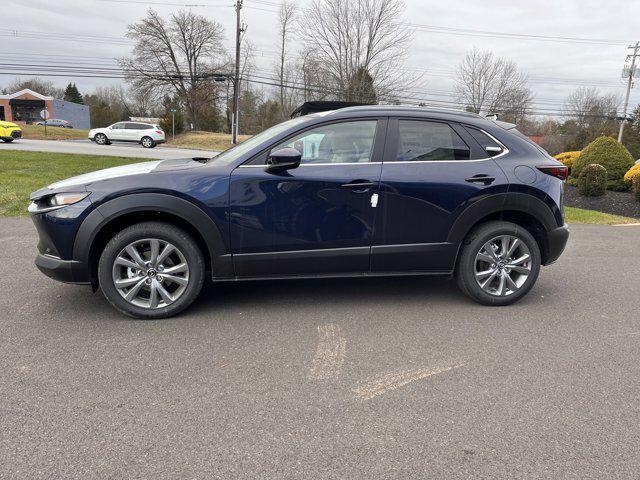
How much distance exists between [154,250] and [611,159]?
14.6 meters

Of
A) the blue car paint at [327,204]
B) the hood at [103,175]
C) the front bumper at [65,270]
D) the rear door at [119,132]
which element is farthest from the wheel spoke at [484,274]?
the rear door at [119,132]

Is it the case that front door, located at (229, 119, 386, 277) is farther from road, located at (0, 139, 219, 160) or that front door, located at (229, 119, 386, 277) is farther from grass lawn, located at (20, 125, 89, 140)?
grass lawn, located at (20, 125, 89, 140)

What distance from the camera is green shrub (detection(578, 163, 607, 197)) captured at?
41.2 ft

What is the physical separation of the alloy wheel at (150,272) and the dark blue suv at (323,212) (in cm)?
1

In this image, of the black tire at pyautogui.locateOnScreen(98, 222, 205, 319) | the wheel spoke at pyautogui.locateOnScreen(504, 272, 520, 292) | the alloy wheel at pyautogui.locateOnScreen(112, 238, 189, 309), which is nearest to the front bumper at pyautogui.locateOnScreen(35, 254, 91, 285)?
the black tire at pyautogui.locateOnScreen(98, 222, 205, 319)

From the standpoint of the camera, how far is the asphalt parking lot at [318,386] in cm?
230

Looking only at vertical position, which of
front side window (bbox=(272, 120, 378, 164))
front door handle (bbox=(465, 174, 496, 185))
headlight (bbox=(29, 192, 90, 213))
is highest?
front side window (bbox=(272, 120, 378, 164))

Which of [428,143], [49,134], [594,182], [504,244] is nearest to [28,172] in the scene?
[428,143]

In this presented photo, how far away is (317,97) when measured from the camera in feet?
117

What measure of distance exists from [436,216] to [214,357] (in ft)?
7.22

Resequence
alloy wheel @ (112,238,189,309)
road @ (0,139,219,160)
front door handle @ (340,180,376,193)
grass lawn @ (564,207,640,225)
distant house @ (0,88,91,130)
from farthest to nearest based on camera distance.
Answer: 1. distant house @ (0,88,91,130)
2. road @ (0,139,219,160)
3. grass lawn @ (564,207,640,225)
4. front door handle @ (340,180,376,193)
5. alloy wheel @ (112,238,189,309)

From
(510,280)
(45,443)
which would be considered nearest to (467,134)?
(510,280)

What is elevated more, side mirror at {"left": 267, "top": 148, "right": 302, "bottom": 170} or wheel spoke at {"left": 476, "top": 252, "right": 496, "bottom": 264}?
side mirror at {"left": 267, "top": 148, "right": 302, "bottom": 170}

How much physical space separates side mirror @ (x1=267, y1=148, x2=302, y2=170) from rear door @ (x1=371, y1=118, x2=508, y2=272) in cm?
77
